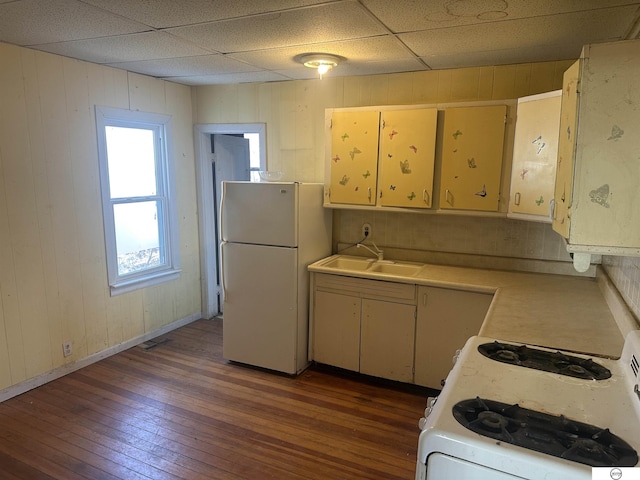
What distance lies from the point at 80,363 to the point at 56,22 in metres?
2.51

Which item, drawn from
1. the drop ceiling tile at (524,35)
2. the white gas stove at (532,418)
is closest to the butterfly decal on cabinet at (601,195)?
the white gas stove at (532,418)

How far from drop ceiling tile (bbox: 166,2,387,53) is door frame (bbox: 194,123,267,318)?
1.49 meters

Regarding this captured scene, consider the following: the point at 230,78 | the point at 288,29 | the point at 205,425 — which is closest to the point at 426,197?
the point at 288,29

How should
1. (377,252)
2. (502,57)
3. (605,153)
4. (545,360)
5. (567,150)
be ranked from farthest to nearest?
(377,252), (502,57), (545,360), (567,150), (605,153)

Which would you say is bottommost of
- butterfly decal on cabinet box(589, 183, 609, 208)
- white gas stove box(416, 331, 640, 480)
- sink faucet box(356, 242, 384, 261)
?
white gas stove box(416, 331, 640, 480)

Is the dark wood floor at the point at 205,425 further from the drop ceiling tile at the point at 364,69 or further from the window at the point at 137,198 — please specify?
the drop ceiling tile at the point at 364,69

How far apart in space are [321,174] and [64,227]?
2.12 m

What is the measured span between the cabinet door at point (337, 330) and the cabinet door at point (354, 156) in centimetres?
80

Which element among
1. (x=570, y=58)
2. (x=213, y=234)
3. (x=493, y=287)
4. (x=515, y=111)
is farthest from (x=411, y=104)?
(x=213, y=234)

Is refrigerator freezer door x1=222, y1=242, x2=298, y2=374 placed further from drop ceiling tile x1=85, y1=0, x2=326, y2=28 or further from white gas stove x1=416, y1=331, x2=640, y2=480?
white gas stove x1=416, y1=331, x2=640, y2=480

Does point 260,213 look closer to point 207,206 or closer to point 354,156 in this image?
point 354,156

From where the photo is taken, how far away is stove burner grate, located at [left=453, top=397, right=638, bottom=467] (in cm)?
107

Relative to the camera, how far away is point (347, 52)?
2836 mm

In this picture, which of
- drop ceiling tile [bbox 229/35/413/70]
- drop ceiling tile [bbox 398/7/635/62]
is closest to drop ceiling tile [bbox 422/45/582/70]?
drop ceiling tile [bbox 398/7/635/62]
